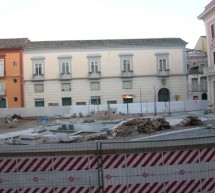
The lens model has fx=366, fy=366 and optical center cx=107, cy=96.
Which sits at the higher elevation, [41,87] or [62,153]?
[41,87]

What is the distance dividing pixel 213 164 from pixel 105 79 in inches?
1649

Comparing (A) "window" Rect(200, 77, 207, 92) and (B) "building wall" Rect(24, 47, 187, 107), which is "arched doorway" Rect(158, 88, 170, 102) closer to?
(B) "building wall" Rect(24, 47, 187, 107)

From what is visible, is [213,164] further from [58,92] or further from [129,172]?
[58,92]

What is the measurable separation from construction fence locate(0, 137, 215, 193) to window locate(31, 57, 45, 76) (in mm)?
42211

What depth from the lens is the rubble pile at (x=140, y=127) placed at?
53.8 feet

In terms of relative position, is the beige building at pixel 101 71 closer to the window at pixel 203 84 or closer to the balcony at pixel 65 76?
the balcony at pixel 65 76

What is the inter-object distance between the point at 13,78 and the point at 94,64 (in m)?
10.6

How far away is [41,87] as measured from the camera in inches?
1874

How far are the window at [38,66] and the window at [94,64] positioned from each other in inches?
241

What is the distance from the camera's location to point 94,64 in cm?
4784

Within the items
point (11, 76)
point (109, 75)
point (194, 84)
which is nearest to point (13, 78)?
point (11, 76)

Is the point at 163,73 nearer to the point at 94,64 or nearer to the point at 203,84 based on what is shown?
the point at 203,84

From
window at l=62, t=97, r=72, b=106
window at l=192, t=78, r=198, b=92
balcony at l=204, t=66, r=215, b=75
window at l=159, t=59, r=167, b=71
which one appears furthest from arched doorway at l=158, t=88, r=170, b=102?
window at l=62, t=97, r=72, b=106

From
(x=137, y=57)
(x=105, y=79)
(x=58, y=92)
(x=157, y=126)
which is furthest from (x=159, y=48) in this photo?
(x=157, y=126)
